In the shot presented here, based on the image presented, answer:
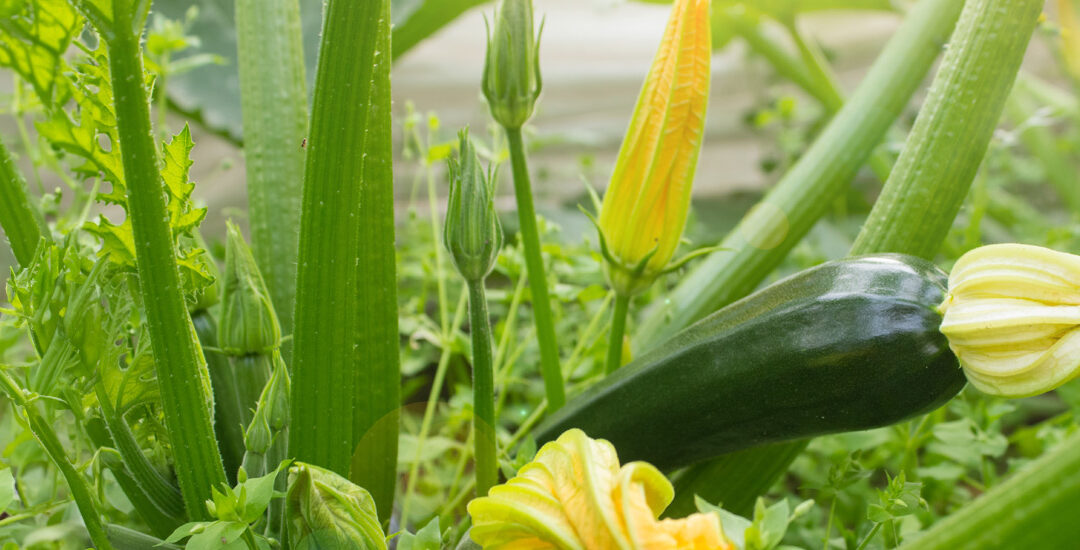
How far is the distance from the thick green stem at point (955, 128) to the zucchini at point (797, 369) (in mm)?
118

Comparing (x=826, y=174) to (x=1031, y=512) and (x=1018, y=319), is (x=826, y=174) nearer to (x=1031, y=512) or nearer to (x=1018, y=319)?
(x=1018, y=319)

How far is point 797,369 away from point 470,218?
11.1 inches

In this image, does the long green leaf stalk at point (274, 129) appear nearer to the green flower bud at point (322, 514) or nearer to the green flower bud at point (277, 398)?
the green flower bud at point (277, 398)

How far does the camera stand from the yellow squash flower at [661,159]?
789mm

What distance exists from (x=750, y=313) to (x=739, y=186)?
212cm

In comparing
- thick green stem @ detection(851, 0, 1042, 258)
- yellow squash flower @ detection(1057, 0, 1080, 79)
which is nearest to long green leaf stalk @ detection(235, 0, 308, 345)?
thick green stem @ detection(851, 0, 1042, 258)

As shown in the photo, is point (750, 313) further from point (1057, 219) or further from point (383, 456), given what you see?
point (1057, 219)

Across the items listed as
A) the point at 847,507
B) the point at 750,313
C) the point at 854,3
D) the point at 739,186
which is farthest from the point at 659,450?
the point at 739,186

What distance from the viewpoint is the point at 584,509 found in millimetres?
508

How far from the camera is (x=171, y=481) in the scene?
697 mm

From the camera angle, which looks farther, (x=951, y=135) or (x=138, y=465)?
(x=951, y=135)

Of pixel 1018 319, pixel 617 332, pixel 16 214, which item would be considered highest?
pixel 16 214

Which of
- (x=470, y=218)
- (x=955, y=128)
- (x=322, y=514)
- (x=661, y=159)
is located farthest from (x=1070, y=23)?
(x=322, y=514)

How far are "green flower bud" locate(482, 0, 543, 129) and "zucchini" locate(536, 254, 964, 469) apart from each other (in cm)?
25
